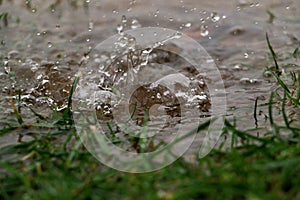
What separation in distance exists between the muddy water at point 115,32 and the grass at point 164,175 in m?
0.47

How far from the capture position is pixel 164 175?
7.28ft

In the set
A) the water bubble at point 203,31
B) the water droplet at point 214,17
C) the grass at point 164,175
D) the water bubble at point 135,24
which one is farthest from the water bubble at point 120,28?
the grass at point 164,175

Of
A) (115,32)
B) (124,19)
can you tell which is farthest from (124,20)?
(115,32)

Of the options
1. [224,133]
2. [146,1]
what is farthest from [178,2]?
[224,133]

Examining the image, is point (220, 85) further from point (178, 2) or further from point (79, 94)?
point (178, 2)

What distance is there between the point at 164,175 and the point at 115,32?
139 inches

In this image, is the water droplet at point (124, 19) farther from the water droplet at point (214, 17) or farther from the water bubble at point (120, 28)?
the water droplet at point (214, 17)

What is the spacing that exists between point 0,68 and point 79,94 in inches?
35.0

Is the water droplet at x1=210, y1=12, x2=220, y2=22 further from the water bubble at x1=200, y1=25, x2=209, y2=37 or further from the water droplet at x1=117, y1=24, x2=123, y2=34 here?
the water droplet at x1=117, y1=24, x2=123, y2=34

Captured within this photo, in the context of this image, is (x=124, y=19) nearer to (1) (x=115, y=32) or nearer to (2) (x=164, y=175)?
(1) (x=115, y=32)

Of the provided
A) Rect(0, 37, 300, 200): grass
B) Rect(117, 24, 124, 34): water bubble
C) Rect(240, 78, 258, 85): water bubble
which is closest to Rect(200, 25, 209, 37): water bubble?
Rect(117, 24, 124, 34): water bubble

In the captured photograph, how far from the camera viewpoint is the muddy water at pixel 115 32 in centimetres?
395

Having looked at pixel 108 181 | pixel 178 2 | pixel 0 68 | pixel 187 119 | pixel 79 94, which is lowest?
pixel 108 181

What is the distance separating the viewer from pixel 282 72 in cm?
375
